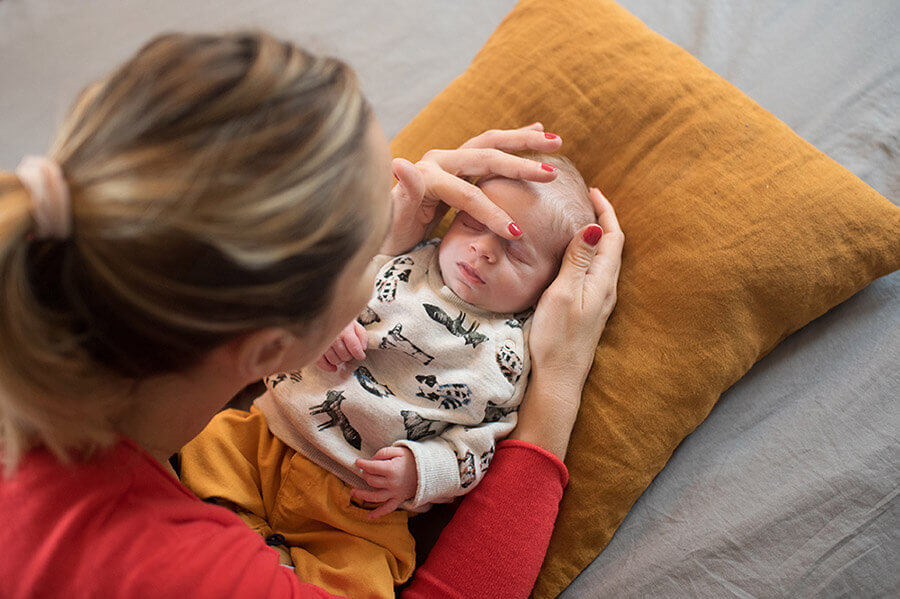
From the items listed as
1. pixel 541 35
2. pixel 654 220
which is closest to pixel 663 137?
pixel 654 220

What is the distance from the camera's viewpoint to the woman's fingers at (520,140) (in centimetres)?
115

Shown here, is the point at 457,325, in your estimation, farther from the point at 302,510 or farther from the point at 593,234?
the point at 302,510

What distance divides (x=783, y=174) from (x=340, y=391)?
0.84 metres

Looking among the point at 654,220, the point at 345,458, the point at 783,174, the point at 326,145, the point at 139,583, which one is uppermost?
the point at 326,145

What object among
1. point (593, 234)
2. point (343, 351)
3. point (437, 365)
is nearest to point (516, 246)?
point (593, 234)

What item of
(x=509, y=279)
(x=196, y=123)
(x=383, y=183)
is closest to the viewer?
(x=196, y=123)

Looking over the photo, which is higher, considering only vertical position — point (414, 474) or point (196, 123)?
point (196, 123)

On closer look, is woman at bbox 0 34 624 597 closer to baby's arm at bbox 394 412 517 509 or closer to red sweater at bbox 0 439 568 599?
red sweater at bbox 0 439 568 599

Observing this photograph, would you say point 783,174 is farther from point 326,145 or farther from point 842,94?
point 326,145

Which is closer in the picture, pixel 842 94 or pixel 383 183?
pixel 383 183

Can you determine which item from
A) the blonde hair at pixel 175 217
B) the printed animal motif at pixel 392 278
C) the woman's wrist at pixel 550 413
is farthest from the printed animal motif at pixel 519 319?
the blonde hair at pixel 175 217

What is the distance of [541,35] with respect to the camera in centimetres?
132

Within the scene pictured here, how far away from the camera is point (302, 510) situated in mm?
1058

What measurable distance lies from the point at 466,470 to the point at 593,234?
45cm
